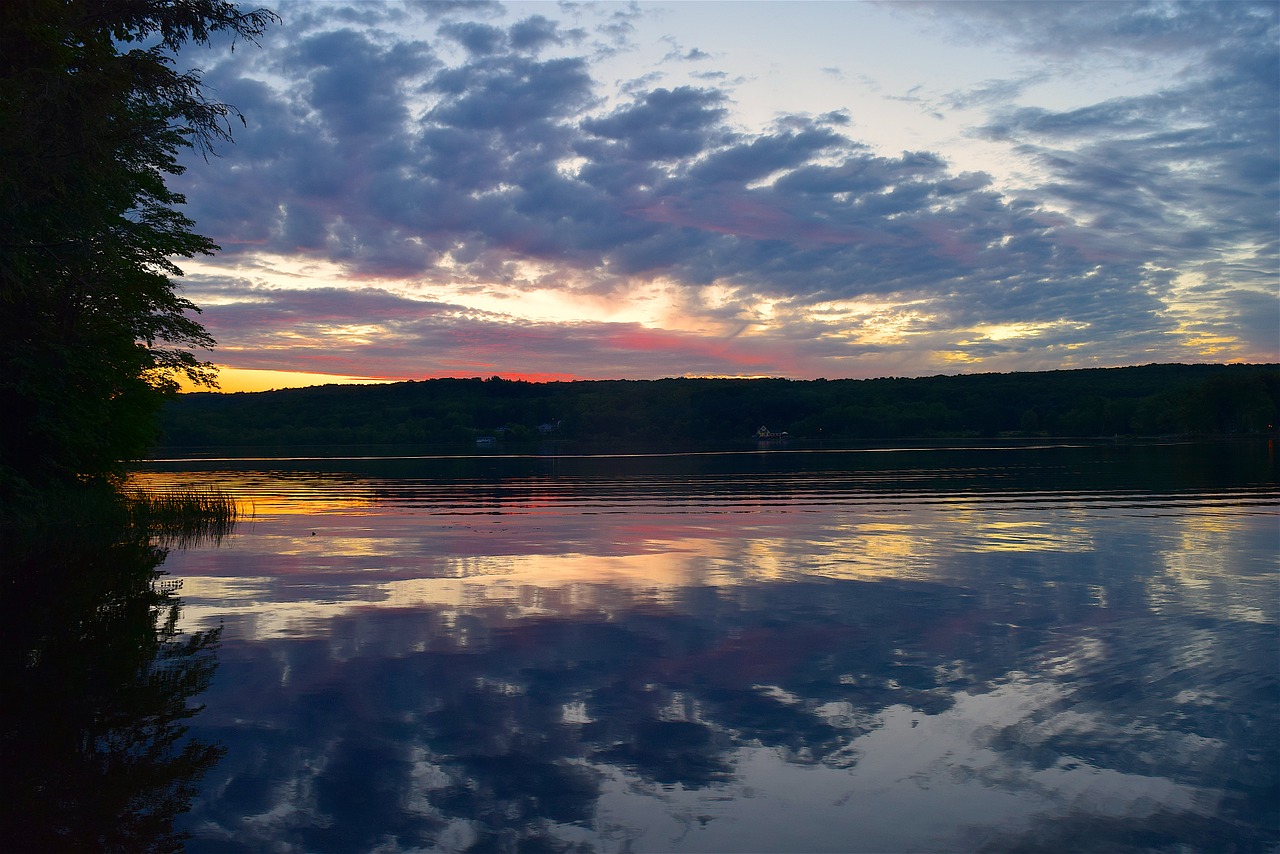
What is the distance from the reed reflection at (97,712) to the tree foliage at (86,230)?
21.6 feet

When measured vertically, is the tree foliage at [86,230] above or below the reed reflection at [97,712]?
above

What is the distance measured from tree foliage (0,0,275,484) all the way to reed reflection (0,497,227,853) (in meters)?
6.60

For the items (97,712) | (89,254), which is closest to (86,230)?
(89,254)

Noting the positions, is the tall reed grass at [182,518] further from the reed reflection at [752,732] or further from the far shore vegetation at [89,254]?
the reed reflection at [752,732]

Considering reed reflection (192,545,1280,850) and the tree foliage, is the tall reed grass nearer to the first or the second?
the tree foliage

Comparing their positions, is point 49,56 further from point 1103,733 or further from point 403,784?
point 1103,733

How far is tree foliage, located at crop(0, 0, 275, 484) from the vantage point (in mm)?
18000

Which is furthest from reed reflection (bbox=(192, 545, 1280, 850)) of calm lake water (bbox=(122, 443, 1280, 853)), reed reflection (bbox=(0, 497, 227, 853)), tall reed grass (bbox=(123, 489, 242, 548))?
tall reed grass (bbox=(123, 489, 242, 548))

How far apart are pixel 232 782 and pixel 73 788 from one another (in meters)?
1.24

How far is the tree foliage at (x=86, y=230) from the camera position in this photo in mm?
18000

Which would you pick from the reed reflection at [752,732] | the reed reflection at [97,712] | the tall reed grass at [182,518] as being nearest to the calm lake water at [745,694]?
the reed reflection at [752,732]

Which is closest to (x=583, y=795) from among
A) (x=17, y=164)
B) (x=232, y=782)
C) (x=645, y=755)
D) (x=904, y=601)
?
(x=645, y=755)

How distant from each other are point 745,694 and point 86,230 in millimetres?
17217

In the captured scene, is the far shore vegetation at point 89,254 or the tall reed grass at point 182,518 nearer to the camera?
the far shore vegetation at point 89,254
